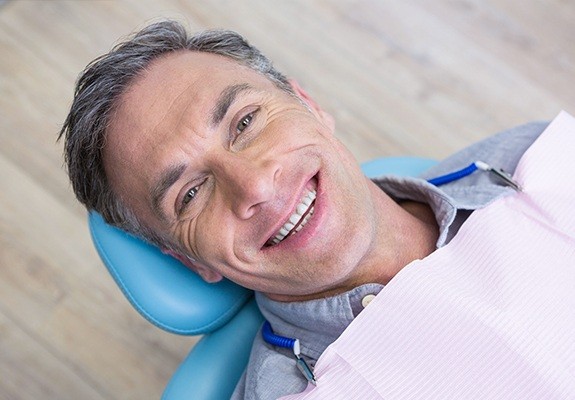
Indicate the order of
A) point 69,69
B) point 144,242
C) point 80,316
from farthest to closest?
point 69,69, point 80,316, point 144,242

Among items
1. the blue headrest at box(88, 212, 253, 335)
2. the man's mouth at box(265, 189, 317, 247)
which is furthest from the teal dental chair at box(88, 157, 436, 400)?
the man's mouth at box(265, 189, 317, 247)

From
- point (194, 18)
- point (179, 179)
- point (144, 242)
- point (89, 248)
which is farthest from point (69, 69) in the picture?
point (179, 179)

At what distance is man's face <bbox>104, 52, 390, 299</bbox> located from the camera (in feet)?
3.59

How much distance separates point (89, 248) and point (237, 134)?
3.13 feet

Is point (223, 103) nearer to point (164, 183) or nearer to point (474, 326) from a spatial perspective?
point (164, 183)

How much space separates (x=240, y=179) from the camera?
3.51 ft

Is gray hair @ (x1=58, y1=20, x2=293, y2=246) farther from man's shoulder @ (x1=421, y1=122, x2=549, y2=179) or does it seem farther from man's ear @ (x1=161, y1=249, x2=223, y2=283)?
man's shoulder @ (x1=421, y1=122, x2=549, y2=179)

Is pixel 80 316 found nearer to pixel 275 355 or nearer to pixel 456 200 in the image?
pixel 275 355

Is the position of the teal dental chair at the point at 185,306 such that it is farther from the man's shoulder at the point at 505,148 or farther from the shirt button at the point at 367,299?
the man's shoulder at the point at 505,148

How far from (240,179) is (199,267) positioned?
281 mm

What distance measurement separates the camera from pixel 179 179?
1123mm

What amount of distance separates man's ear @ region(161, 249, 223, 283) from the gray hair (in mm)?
38

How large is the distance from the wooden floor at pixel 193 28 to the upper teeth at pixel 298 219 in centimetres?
83

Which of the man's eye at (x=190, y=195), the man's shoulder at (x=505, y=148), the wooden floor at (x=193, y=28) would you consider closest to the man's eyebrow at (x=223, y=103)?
the man's eye at (x=190, y=195)
